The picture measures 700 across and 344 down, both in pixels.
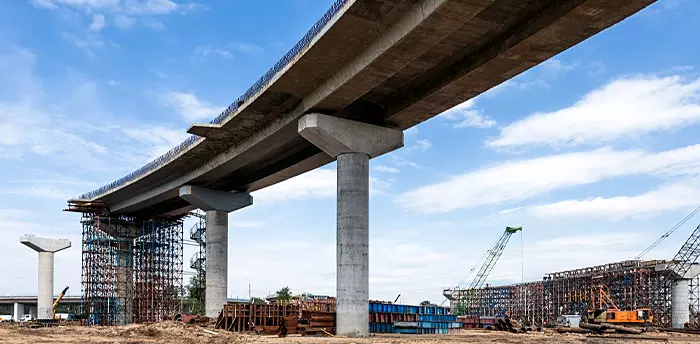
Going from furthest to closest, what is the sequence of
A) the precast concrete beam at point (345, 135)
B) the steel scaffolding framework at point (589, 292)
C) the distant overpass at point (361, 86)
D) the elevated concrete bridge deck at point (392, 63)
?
the steel scaffolding framework at point (589, 292), the precast concrete beam at point (345, 135), the distant overpass at point (361, 86), the elevated concrete bridge deck at point (392, 63)

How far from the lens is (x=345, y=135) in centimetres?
3591

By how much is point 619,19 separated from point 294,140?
22.1 m

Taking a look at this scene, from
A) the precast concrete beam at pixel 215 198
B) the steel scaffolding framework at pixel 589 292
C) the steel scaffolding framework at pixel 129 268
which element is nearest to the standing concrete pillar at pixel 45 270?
the steel scaffolding framework at pixel 129 268

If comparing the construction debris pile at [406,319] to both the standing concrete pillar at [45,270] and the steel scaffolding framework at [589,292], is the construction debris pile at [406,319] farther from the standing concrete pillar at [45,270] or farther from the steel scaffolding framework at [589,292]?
the standing concrete pillar at [45,270]

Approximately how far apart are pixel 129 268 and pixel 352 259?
47927 millimetres

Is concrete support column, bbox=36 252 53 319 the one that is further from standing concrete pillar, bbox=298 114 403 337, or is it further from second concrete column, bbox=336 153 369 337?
second concrete column, bbox=336 153 369 337

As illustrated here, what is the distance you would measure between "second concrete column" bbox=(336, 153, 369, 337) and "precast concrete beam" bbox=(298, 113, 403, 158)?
182 cm

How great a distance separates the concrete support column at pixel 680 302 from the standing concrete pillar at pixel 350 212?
165 ft

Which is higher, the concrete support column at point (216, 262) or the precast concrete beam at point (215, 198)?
the precast concrete beam at point (215, 198)

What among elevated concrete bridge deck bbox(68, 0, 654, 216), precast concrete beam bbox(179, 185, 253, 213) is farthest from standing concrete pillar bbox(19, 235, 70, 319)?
elevated concrete bridge deck bbox(68, 0, 654, 216)

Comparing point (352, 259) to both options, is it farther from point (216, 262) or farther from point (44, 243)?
point (44, 243)

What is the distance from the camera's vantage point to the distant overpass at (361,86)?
25500 mm

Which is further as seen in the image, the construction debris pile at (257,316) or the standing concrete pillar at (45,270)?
the standing concrete pillar at (45,270)

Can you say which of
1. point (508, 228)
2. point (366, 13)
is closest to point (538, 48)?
point (366, 13)
